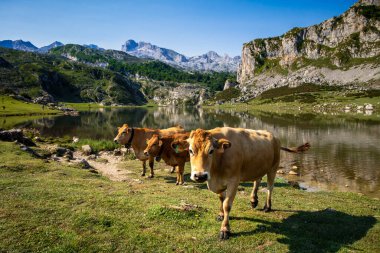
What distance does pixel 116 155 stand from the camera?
122ft

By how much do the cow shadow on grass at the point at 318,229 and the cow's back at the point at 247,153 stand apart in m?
2.17

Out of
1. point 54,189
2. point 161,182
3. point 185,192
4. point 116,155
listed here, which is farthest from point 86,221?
point 116,155

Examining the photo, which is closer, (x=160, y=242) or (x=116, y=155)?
(x=160, y=242)

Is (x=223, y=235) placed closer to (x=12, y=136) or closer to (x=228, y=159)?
(x=228, y=159)

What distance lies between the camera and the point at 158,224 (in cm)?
1098

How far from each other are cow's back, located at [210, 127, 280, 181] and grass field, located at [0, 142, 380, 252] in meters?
2.11

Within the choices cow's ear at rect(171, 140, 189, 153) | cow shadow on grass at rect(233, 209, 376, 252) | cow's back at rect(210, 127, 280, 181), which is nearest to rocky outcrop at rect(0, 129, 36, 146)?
cow's ear at rect(171, 140, 189, 153)

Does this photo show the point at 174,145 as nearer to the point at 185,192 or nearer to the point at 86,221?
the point at 86,221

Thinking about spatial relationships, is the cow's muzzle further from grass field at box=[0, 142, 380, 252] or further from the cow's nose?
grass field at box=[0, 142, 380, 252]

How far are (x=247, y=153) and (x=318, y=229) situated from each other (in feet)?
13.6

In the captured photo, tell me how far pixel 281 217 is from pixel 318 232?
186 centimetres

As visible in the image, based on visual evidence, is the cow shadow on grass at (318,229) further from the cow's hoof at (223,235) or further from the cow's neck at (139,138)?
the cow's neck at (139,138)

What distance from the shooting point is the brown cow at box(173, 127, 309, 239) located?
31.8ft

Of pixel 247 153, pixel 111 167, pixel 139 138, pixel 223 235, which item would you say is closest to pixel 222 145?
pixel 247 153
